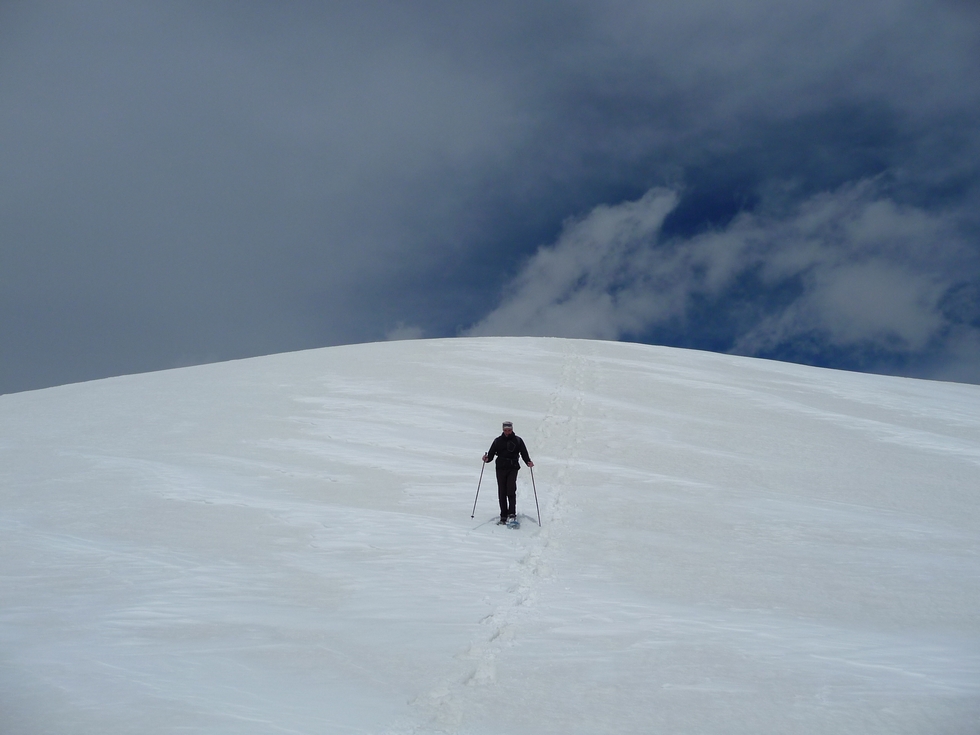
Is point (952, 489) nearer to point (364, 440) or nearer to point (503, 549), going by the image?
point (503, 549)

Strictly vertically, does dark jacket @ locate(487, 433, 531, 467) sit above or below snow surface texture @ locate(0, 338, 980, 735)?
above

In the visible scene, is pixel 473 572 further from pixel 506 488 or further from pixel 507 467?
pixel 507 467

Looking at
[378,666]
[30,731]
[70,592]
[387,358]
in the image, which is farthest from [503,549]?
[387,358]

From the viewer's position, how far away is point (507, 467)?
10.1 m

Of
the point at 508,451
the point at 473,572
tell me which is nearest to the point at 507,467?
the point at 508,451

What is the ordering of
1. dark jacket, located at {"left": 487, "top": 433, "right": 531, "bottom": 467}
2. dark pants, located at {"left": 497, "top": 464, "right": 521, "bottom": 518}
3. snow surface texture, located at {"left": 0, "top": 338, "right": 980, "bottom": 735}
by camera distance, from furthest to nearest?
dark jacket, located at {"left": 487, "top": 433, "right": 531, "bottom": 467} < dark pants, located at {"left": 497, "top": 464, "right": 521, "bottom": 518} < snow surface texture, located at {"left": 0, "top": 338, "right": 980, "bottom": 735}

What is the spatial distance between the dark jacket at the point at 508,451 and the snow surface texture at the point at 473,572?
0.86 m

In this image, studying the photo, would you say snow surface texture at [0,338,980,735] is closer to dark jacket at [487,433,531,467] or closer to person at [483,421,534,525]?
person at [483,421,534,525]

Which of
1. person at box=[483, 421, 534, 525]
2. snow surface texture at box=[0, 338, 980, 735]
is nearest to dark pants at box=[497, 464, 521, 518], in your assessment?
person at box=[483, 421, 534, 525]

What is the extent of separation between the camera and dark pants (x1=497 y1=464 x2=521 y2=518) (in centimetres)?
985

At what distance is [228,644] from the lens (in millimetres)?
5957

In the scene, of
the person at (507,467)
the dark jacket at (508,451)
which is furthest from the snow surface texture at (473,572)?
the dark jacket at (508,451)

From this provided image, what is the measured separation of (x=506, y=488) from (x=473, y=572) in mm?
2188

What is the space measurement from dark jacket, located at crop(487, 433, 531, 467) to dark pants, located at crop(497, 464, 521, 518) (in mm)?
78
